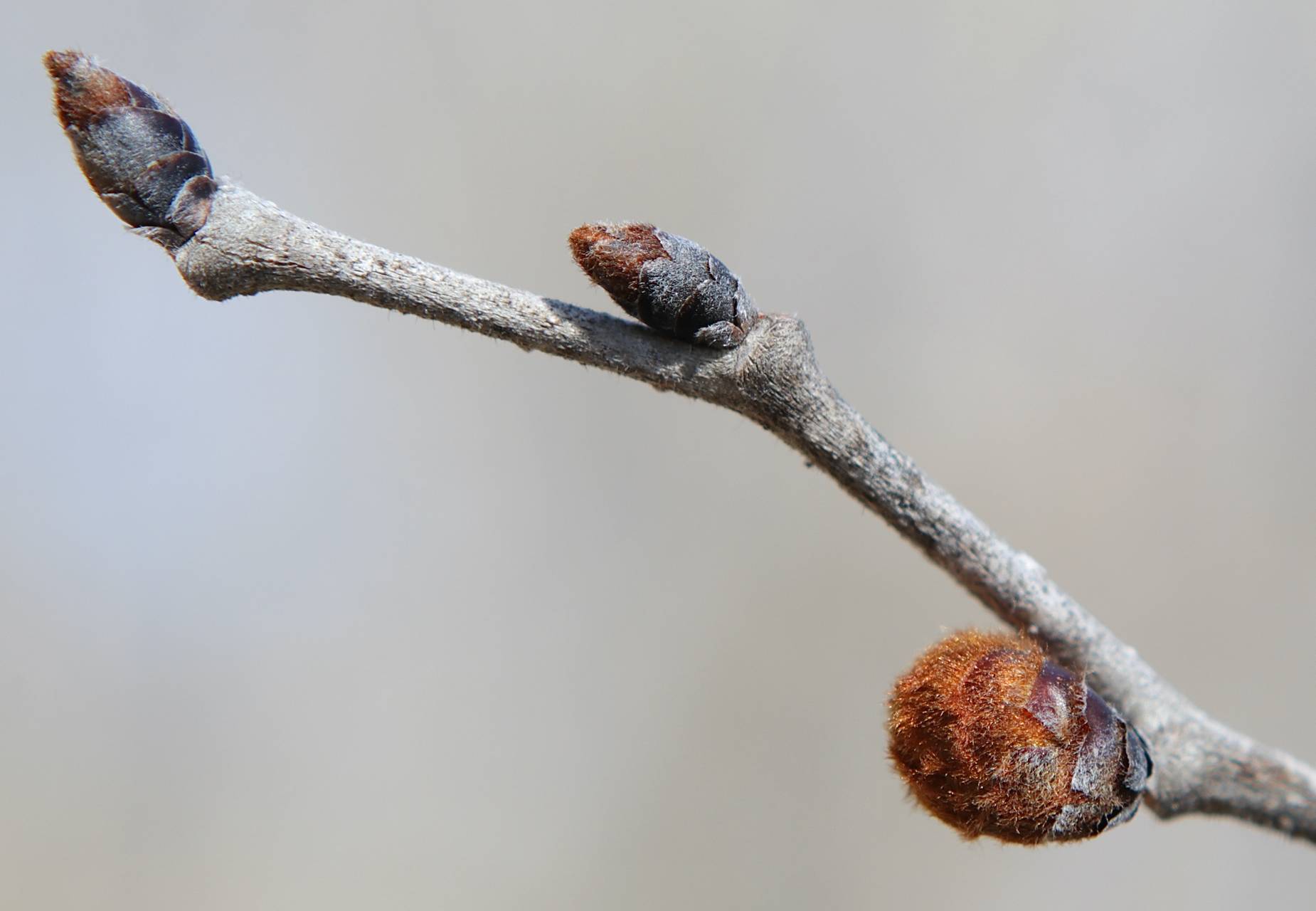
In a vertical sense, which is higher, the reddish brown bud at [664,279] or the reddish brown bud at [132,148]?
the reddish brown bud at [664,279]

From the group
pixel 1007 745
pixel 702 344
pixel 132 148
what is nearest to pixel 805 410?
pixel 702 344

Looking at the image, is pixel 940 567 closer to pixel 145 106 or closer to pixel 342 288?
pixel 342 288

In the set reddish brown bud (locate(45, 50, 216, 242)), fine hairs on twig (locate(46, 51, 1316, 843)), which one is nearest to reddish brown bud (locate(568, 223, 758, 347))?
fine hairs on twig (locate(46, 51, 1316, 843))

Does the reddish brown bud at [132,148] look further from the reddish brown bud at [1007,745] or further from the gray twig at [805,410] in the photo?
the reddish brown bud at [1007,745]

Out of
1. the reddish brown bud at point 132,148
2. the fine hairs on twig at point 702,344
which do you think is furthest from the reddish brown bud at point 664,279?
the reddish brown bud at point 132,148

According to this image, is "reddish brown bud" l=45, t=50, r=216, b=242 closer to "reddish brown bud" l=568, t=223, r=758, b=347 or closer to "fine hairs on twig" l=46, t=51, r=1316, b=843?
"fine hairs on twig" l=46, t=51, r=1316, b=843
